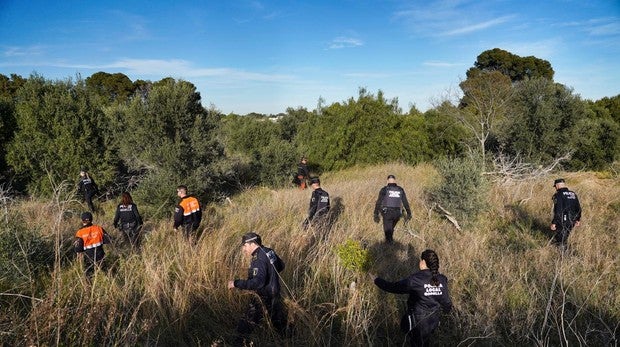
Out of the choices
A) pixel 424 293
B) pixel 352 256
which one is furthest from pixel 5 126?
pixel 424 293

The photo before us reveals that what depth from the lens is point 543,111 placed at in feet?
44.3

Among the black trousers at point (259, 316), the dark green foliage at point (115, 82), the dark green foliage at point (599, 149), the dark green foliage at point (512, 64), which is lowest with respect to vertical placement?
the black trousers at point (259, 316)

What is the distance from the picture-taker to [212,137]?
12.3 m

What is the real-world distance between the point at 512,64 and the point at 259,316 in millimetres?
45517

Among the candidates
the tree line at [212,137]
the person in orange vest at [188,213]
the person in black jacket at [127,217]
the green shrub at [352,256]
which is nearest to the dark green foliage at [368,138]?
the tree line at [212,137]

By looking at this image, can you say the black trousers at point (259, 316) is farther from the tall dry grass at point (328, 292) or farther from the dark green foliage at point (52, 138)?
the dark green foliage at point (52, 138)

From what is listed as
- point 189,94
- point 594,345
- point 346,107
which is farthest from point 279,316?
point 346,107

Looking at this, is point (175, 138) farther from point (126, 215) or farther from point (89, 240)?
point (89, 240)

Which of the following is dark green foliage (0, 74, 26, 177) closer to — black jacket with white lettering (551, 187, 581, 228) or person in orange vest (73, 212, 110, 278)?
person in orange vest (73, 212, 110, 278)

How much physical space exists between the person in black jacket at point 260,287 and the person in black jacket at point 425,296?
3.64 ft

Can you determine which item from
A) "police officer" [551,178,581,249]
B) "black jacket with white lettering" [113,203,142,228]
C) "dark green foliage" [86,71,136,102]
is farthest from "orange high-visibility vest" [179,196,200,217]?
"dark green foliage" [86,71,136,102]

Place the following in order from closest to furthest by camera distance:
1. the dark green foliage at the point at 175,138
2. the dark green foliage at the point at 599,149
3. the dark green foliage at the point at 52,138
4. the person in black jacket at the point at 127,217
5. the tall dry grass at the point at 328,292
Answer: the tall dry grass at the point at 328,292, the person in black jacket at the point at 127,217, the dark green foliage at the point at 175,138, the dark green foliage at the point at 52,138, the dark green foliage at the point at 599,149

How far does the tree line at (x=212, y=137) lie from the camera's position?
11.6 meters

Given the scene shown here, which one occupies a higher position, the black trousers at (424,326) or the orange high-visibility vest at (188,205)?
the orange high-visibility vest at (188,205)
